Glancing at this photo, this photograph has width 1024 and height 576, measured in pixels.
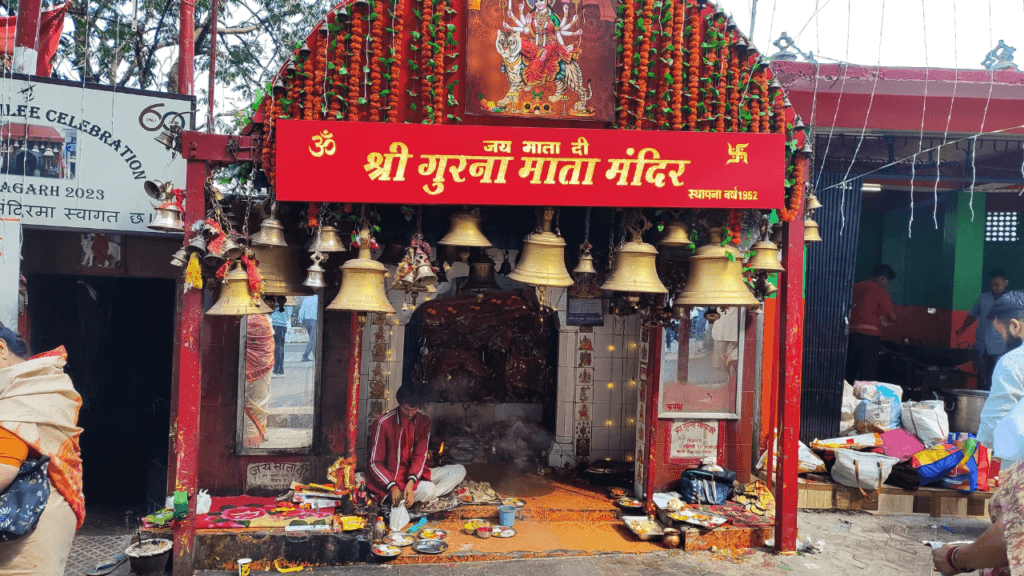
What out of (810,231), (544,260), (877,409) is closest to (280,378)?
(544,260)

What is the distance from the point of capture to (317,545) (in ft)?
19.1

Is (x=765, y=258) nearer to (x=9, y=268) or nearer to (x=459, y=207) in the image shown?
(x=459, y=207)

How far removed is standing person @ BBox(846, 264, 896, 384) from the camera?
35.9 feet

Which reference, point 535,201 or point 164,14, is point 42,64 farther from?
point 535,201

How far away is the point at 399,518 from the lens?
21.6ft

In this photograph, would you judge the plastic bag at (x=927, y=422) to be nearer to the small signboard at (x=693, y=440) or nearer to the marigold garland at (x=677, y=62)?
the small signboard at (x=693, y=440)

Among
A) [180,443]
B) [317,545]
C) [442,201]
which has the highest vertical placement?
[442,201]

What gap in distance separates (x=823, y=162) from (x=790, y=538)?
5374 millimetres

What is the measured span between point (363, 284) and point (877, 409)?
276 inches

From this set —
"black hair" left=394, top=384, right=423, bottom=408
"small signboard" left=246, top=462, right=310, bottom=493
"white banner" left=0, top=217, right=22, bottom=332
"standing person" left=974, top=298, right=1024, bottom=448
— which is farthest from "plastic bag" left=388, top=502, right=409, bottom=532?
"standing person" left=974, top=298, right=1024, bottom=448

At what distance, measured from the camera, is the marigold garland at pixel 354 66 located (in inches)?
204

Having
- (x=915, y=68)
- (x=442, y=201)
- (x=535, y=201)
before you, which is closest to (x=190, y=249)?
(x=442, y=201)

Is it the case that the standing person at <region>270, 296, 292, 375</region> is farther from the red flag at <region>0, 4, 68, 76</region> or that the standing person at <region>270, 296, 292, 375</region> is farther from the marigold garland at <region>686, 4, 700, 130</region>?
the marigold garland at <region>686, 4, 700, 130</region>

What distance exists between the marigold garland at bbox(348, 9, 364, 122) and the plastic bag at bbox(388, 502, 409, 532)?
3.84 metres
